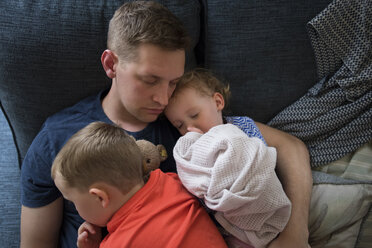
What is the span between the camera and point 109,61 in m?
1.17

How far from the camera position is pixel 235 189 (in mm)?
956

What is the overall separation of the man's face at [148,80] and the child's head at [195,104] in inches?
2.4

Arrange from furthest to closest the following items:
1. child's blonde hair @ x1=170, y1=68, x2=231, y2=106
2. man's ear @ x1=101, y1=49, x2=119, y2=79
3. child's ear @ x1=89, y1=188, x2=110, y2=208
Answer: child's blonde hair @ x1=170, y1=68, x2=231, y2=106
man's ear @ x1=101, y1=49, x2=119, y2=79
child's ear @ x1=89, y1=188, x2=110, y2=208

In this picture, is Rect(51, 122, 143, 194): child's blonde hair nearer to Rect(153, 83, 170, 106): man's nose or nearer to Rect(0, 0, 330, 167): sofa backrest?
Rect(153, 83, 170, 106): man's nose

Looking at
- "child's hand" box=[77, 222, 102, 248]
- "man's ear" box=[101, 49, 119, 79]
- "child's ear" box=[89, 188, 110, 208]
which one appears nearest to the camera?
"child's ear" box=[89, 188, 110, 208]

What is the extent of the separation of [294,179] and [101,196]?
29.3 inches

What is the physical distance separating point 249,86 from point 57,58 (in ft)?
2.55

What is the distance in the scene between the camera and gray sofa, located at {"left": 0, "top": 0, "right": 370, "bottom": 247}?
3.98 feet

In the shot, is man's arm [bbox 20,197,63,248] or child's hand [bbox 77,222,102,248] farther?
man's arm [bbox 20,197,63,248]

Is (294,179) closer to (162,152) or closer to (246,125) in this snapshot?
(246,125)

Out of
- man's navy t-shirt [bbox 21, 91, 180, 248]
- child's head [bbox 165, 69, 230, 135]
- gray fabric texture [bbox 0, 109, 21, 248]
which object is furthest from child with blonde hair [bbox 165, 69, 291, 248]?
gray fabric texture [bbox 0, 109, 21, 248]

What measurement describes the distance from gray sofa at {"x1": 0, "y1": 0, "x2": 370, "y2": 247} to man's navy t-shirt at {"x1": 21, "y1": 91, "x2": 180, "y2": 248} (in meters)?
0.09

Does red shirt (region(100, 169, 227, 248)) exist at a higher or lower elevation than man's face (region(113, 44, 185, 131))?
lower

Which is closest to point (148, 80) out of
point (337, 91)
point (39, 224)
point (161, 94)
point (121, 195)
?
point (161, 94)
